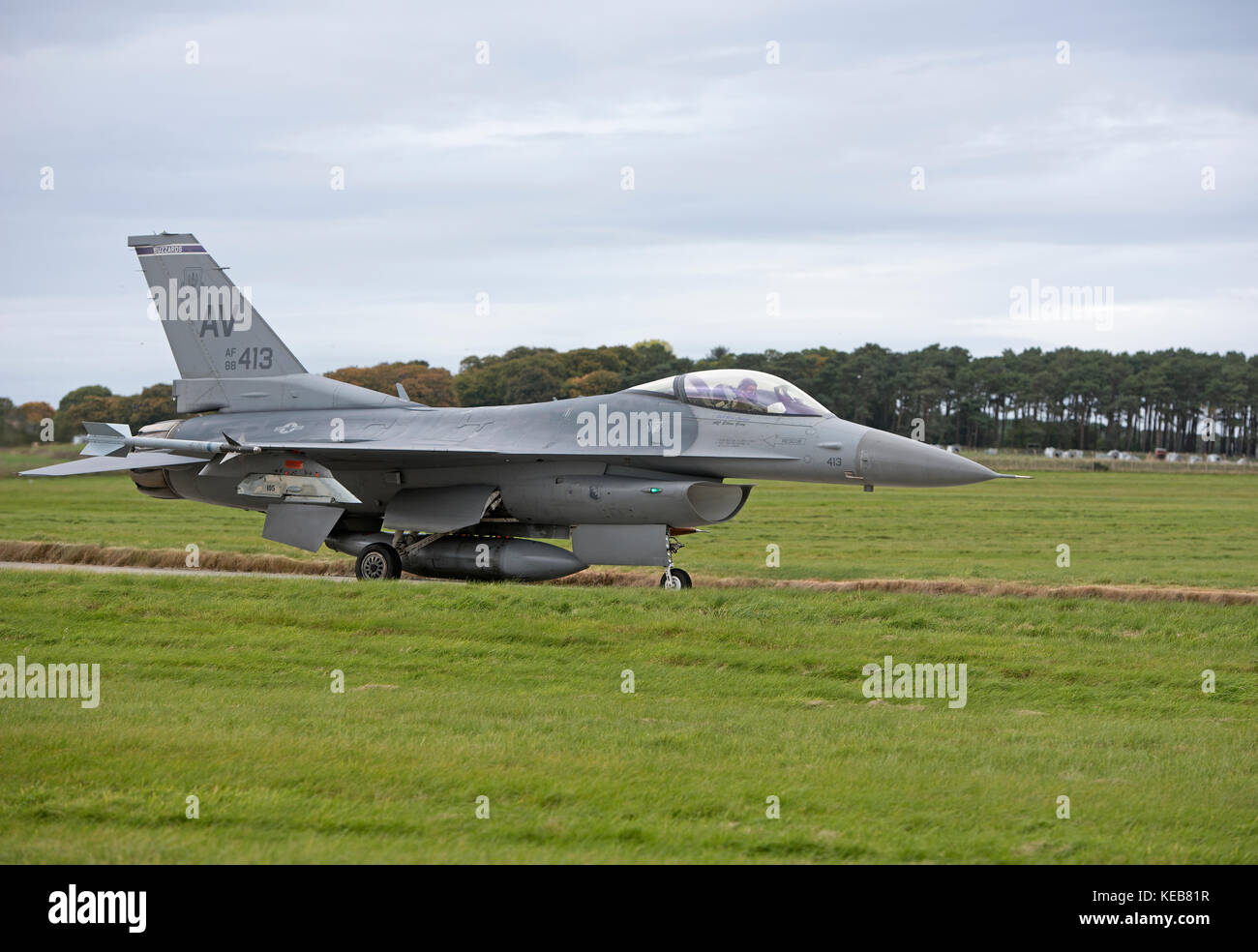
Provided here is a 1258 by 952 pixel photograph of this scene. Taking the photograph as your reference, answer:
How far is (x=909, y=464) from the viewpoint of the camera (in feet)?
55.4

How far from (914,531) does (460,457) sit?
19.7 m

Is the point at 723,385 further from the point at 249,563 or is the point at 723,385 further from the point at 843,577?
the point at 249,563

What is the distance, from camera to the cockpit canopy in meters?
18.0

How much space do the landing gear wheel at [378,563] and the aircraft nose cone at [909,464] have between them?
8061 millimetres

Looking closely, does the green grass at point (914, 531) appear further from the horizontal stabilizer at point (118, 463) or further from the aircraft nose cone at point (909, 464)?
the horizontal stabilizer at point (118, 463)

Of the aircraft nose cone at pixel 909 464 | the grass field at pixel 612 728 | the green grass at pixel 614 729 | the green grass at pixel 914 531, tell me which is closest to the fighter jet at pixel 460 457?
the aircraft nose cone at pixel 909 464

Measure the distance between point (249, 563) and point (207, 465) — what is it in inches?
121

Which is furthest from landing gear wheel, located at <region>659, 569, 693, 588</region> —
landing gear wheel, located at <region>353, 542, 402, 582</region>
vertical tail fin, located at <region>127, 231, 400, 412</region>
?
vertical tail fin, located at <region>127, 231, 400, 412</region>

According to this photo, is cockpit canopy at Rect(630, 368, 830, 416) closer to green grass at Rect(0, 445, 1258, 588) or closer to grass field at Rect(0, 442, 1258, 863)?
grass field at Rect(0, 442, 1258, 863)

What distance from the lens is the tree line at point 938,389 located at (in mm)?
44594

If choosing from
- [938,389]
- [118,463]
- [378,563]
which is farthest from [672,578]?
[938,389]

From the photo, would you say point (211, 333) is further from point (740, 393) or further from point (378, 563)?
point (740, 393)

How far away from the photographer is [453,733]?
934cm

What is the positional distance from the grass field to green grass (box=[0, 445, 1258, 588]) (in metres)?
3.46
